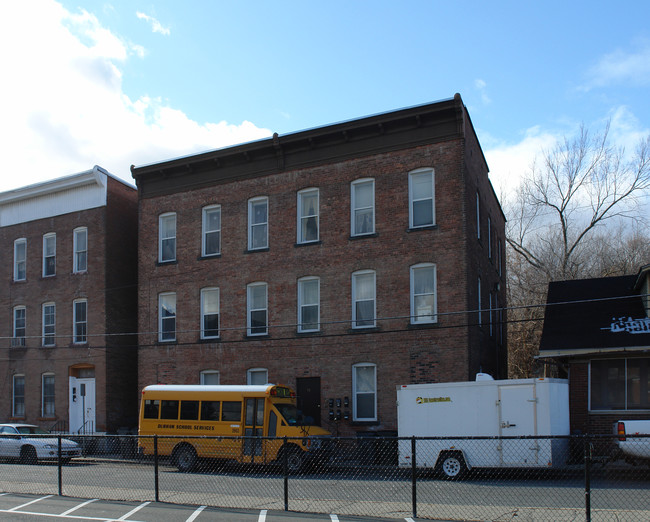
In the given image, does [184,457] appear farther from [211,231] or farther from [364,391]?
[211,231]

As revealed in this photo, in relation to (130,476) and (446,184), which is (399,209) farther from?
(130,476)

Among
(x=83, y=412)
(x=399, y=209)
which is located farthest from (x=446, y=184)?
(x=83, y=412)

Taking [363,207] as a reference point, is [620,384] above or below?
below

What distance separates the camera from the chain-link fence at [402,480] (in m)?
11.1

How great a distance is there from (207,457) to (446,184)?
1189cm

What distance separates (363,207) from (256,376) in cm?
776

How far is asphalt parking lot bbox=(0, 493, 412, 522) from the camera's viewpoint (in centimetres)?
1080

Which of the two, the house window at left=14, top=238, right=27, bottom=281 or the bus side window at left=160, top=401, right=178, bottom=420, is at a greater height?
the house window at left=14, top=238, right=27, bottom=281

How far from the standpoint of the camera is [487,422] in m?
17.5

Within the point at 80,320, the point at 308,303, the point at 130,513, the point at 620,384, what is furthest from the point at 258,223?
the point at 130,513

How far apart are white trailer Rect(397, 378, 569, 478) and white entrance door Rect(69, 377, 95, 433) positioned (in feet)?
54.5

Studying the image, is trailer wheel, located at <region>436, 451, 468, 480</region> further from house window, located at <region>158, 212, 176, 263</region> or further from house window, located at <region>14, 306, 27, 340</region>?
house window, located at <region>14, 306, 27, 340</region>

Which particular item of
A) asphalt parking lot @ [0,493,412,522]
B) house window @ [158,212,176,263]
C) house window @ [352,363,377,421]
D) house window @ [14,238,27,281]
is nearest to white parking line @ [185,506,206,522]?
asphalt parking lot @ [0,493,412,522]

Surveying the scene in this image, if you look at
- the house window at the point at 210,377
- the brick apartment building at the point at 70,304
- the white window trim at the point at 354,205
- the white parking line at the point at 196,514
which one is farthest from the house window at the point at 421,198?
the white parking line at the point at 196,514
